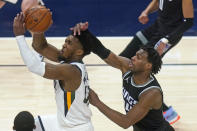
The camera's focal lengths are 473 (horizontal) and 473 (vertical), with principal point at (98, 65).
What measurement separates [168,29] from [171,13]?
159mm

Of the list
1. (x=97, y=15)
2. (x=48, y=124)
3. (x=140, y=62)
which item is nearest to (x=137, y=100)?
(x=140, y=62)

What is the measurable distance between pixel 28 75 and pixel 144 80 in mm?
2804

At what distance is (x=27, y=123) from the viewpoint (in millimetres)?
3395

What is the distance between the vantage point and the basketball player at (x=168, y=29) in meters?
4.45

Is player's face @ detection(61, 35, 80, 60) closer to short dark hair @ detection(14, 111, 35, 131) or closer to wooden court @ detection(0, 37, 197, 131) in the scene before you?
short dark hair @ detection(14, 111, 35, 131)

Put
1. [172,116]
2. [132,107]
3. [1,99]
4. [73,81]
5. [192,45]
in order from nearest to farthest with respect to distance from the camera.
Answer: [73,81] → [132,107] → [172,116] → [1,99] → [192,45]

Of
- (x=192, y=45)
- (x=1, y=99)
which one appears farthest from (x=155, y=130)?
(x=192, y=45)

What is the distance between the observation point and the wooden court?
4.90 metres

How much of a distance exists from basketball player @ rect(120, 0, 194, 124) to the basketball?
1.33 meters

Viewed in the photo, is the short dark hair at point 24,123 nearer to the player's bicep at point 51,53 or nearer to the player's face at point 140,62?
the player's bicep at point 51,53

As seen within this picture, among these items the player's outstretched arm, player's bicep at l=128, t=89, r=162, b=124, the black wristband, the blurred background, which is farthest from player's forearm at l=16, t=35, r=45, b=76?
the blurred background

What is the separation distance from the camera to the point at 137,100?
3.64 m

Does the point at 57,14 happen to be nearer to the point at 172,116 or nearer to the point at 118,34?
the point at 118,34

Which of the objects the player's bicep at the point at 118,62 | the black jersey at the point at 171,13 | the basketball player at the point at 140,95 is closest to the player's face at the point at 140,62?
the basketball player at the point at 140,95
